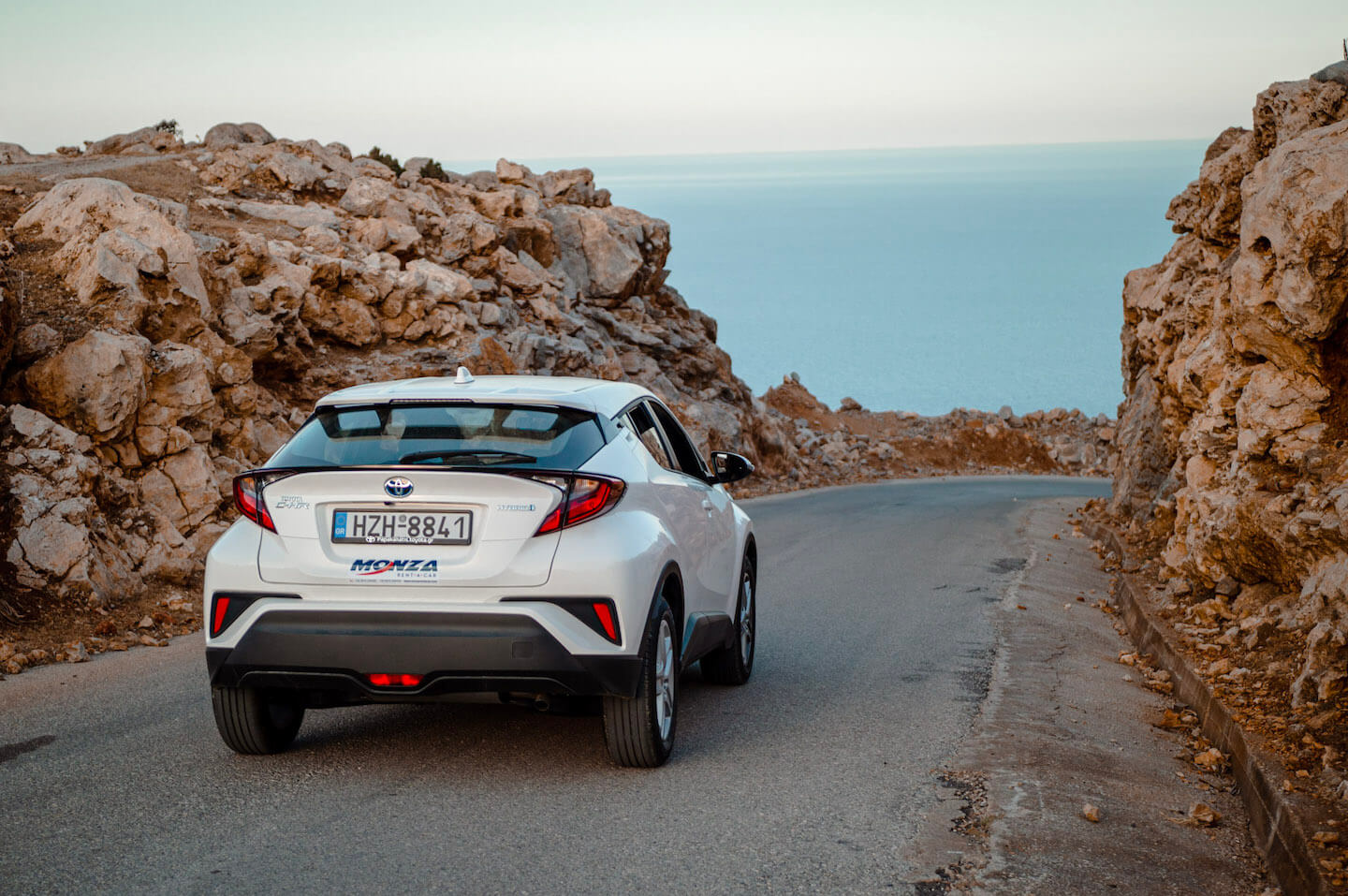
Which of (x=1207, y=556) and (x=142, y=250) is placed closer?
(x=1207, y=556)

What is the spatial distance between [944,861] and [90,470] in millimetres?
9037

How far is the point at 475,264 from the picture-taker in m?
26.5

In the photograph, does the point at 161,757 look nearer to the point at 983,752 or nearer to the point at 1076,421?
the point at 983,752

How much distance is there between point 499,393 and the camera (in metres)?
5.84

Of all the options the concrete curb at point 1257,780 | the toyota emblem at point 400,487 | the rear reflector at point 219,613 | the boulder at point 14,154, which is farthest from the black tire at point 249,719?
the boulder at point 14,154

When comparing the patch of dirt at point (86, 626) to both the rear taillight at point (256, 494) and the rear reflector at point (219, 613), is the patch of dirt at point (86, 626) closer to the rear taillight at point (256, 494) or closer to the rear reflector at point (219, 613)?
the rear reflector at point (219, 613)

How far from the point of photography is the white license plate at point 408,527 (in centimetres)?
518

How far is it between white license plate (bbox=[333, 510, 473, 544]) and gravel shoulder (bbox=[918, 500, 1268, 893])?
89.0 inches

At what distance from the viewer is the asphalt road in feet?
14.6

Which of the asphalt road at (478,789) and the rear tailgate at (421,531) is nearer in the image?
the asphalt road at (478,789)

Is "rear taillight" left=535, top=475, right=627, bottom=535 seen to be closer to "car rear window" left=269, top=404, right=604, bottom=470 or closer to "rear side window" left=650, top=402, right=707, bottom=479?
"car rear window" left=269, top=404, right=604, bottom=470

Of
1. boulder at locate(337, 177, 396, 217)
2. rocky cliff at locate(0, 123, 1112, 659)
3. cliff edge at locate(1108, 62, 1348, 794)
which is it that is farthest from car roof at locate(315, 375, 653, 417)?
boulder at locate(337, 177, 396, 217)

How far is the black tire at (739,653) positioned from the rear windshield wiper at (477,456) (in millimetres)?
2552

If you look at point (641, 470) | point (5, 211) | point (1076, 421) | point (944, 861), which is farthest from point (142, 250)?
point (1076, 421)
